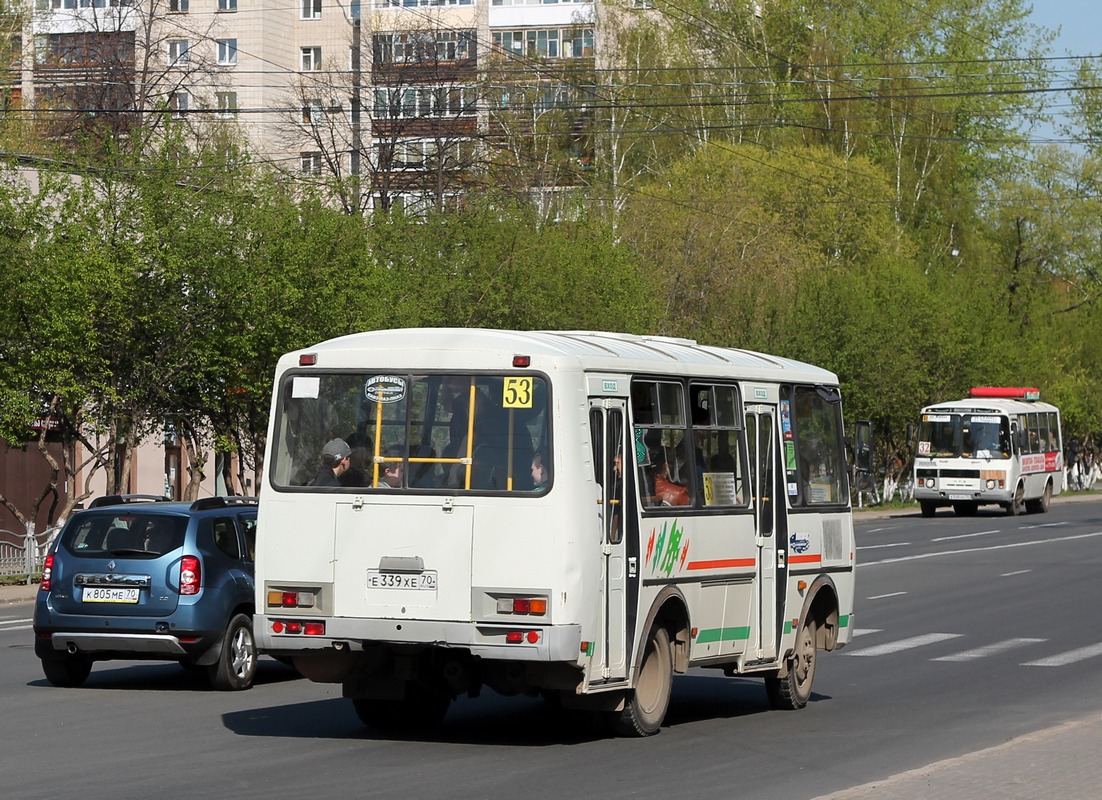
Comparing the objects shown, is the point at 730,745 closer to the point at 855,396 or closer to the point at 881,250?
the point at 855,396

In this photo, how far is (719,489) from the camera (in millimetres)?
13570

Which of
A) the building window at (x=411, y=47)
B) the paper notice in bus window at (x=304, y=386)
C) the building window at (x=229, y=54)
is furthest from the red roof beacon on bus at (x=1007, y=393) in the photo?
the paper notice in bus window at (x=304, y=386)

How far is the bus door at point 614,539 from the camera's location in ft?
39.1

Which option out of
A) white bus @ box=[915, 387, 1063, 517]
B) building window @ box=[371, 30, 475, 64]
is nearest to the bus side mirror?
white bus @ box=[915, 387, 1063, 517]

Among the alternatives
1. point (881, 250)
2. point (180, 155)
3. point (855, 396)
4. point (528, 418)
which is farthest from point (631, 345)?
point (881, 250)

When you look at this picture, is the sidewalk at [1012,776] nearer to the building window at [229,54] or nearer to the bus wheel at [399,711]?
the bus wheel at [399,711]

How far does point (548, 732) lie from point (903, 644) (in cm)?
809

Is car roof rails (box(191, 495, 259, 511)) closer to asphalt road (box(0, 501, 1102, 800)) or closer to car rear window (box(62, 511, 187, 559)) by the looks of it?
car rear window (box(62, 511, 187, 559))

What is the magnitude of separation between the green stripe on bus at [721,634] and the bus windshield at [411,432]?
2119 mm

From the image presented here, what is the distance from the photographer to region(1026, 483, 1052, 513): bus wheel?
59062 millimetres

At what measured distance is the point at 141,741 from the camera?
12336mm

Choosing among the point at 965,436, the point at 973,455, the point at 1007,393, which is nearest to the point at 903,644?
the point at 973,455

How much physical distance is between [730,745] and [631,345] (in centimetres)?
279

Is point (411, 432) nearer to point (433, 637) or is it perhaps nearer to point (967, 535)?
point (433, 637)
